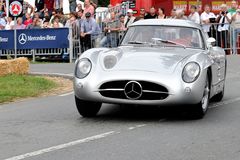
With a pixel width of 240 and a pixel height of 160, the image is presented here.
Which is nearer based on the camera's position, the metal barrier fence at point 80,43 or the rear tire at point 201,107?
the rear tire at point 201,107

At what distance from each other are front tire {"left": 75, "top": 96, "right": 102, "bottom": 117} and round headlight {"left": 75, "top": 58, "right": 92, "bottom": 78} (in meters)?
0.41

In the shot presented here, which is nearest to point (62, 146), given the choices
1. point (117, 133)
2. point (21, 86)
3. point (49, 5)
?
point (117, 133)

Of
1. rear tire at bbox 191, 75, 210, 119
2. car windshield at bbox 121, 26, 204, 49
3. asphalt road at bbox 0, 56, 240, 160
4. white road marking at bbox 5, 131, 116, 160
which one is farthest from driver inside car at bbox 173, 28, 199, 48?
white road marking at bbox 5, 131, 116, 160

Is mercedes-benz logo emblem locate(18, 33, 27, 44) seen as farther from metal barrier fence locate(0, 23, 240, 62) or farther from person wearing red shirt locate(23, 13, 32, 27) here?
person wearing red shirt locate(23, 13, 32, 27)

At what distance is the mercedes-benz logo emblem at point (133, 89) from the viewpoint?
29.2ft

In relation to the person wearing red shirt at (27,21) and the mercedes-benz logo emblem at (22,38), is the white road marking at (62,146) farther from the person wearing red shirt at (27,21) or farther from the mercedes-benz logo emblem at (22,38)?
the person wearing red shirt at (27,21)

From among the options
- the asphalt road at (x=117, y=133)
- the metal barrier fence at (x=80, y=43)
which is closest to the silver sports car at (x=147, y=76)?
the asphalt road at (x=117, y=133)

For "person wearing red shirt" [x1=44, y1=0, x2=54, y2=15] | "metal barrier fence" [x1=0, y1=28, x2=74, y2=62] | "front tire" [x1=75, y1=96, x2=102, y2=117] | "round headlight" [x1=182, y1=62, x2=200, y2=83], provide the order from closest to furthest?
"round headlight" [x1=182, y1=62, x2=200, y2=83] → "front tire" [x1=75, y1=96, x2=102, y2=117] → "metal barrier fence" [x1=0, y1=28, x2=74, y2=62] → "person wearing red shirt" [x1=44, y1=0, x2=54, y2=15]

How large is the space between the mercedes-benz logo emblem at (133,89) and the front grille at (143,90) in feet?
0.14

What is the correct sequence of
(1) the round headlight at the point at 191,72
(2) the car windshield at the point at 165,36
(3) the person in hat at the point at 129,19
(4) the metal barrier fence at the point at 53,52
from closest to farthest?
(1) the round headlight at the point at 191,72 → (2) the car windshield at the point at 165,36 → (4) the metal barrier fence at the point at 53,52 → (3) the person in hat at the point at 129,19

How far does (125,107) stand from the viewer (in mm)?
10695

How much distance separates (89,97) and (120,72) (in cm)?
58

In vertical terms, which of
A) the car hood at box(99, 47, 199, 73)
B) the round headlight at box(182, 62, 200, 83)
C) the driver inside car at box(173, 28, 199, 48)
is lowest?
the round headlight at box(182, 62, 200, 83)

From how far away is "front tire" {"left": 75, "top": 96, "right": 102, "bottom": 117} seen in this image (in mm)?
9562
